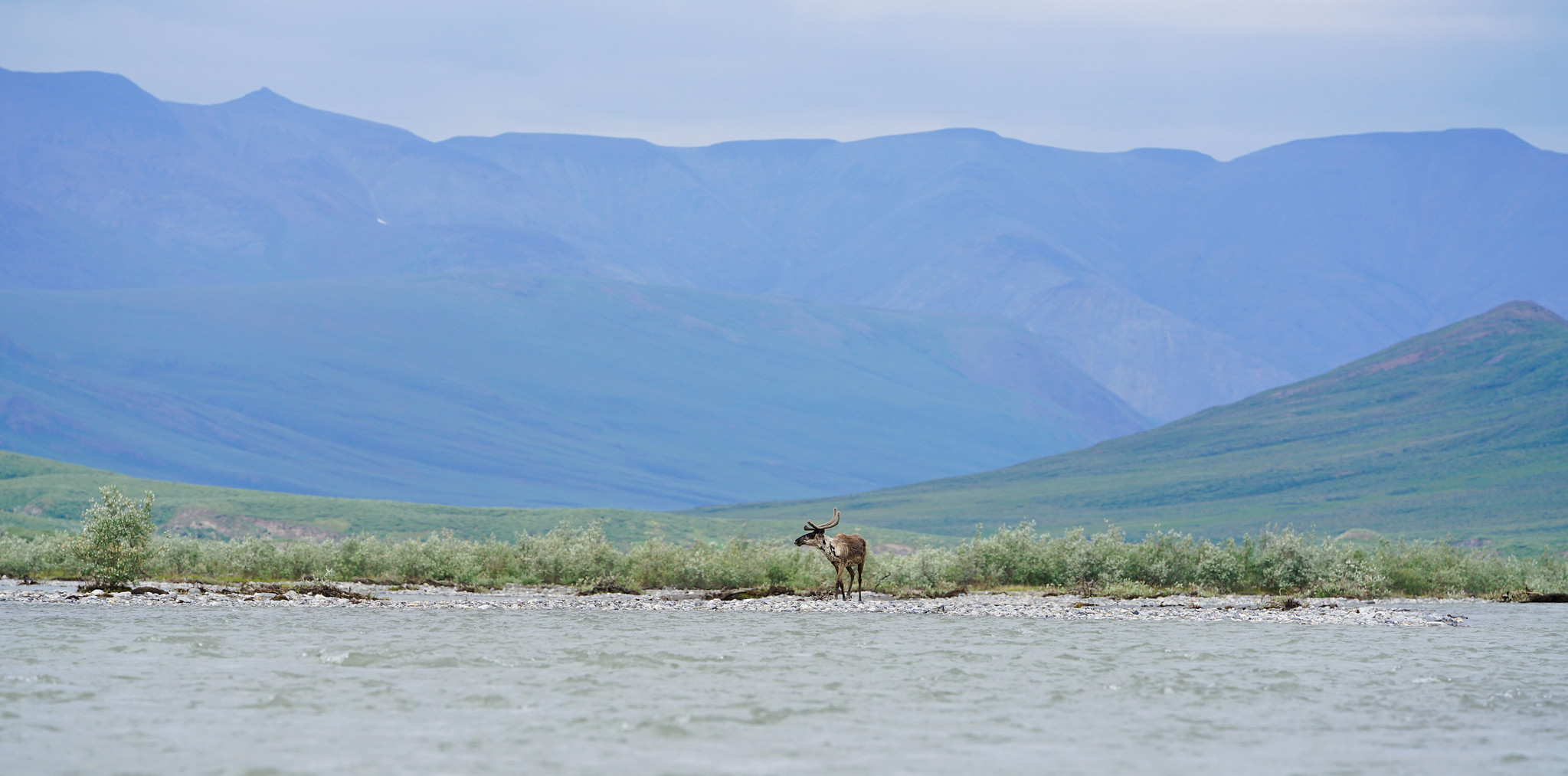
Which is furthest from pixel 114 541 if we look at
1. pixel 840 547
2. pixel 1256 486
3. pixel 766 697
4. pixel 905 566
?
pixel 1256 486

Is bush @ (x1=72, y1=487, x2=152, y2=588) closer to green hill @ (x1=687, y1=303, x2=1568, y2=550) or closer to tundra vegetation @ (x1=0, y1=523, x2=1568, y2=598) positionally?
tundra vegetation @ (x1=0, y1=523, x2=1568, y2=598)

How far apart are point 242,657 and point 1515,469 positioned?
121m

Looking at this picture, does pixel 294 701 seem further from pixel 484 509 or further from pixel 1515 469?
pixel 1515 469

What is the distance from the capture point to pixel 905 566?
135ft

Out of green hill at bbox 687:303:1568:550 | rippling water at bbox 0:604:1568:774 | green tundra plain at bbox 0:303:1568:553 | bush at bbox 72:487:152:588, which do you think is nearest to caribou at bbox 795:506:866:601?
rippling water at bbox 0:604:1568:774

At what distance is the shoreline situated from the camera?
33.0m

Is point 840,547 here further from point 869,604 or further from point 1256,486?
point 1256,486

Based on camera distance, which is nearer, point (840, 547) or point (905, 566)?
point (840, 547)

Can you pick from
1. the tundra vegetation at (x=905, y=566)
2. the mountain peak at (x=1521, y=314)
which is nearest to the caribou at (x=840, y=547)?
the tundra vegetation at (x=905, y=566)

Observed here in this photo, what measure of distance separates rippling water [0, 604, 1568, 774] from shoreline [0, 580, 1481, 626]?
228 cm

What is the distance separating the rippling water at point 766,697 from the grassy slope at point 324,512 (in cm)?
4891

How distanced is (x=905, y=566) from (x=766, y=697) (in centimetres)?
2136

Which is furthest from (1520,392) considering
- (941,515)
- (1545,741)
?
(1545,741)

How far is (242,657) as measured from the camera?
78.4ft
